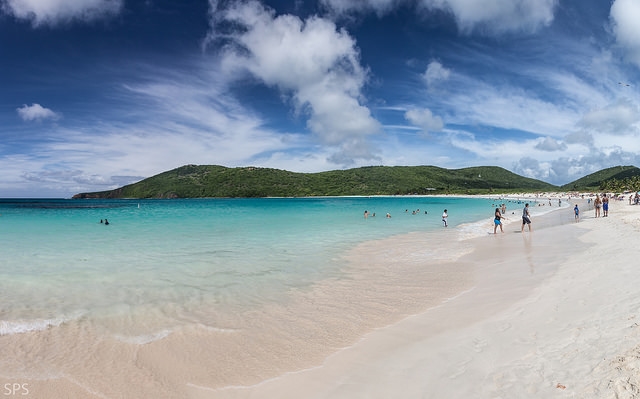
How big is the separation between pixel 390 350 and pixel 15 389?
666cm

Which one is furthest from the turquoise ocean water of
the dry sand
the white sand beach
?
the white sand beach

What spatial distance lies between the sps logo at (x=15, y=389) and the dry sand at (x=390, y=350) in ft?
0.22

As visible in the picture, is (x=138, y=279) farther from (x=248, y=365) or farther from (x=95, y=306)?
(x=248, y=365)

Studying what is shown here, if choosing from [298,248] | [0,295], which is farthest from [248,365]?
[298,248]

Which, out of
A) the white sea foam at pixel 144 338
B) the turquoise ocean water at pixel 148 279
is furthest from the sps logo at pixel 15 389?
the turquoise ocean water at pixel 148 279

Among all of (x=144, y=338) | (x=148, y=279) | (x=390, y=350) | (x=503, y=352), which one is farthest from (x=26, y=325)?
(x=503, y=352)

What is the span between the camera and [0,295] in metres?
11.3

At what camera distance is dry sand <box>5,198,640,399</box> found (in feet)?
17.2

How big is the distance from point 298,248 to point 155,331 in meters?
12.9

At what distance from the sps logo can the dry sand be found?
0.22ft

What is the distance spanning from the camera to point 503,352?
608 centimetres

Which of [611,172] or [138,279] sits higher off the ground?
[611,172]

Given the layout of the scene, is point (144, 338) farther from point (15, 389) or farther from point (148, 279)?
point (148, 279)

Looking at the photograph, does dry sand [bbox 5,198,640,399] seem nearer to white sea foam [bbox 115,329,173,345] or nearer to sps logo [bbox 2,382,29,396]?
sps logo [bbox 2,382,29,396]
